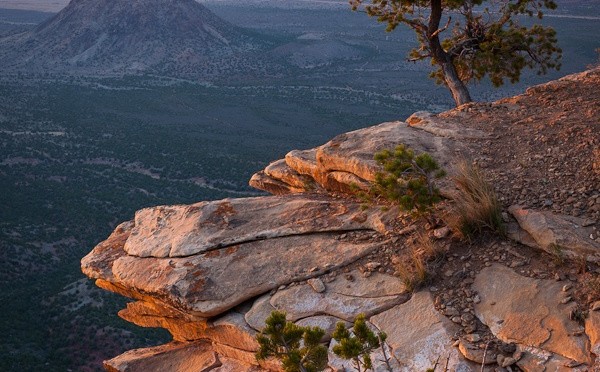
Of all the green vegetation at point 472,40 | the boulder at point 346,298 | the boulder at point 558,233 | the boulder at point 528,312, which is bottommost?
the boulder at point 346,298

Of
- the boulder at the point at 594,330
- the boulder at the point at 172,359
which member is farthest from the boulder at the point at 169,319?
the boulder at the point at 594,330

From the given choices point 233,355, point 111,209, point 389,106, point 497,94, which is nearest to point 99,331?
point 111,209

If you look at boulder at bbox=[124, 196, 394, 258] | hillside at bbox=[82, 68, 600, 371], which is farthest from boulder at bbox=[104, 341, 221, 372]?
boulder at bbox=[124, 196, 394, 258]

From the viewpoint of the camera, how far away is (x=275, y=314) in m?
5.43

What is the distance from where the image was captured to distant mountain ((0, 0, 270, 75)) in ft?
257

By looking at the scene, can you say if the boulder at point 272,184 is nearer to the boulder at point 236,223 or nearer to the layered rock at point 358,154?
the layered rock at point 358,154

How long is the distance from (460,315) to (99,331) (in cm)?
1821

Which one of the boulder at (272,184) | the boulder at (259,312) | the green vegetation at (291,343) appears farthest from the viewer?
the boulder at (272,184)

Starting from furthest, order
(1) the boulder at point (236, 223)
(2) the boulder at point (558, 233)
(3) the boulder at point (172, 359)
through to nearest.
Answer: (1) the boulder at point (236, 223), (3) the boulder at point (172, 359), (2) the boulder at point (558, 233)

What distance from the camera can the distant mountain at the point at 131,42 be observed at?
7838 centimetres

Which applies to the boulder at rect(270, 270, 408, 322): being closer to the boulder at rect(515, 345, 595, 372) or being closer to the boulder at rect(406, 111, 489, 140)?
the boulder at rect(515, 345, 595, 372)

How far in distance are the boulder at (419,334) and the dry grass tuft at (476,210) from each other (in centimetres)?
98

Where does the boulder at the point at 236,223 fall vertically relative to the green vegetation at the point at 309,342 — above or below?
below

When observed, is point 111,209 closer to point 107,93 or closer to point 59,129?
point 59,129
